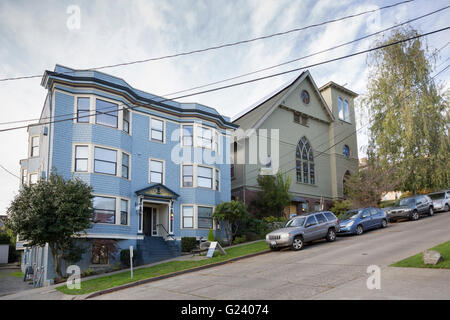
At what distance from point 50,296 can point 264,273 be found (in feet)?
24.8

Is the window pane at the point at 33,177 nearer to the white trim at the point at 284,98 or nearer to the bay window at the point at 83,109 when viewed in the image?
the bay window at the point at 83,109

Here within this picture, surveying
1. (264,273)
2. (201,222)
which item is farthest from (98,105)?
(264,273)

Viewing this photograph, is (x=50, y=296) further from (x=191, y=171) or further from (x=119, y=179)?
(x=191, y=171)

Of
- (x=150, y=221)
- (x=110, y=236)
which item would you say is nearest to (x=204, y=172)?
(x=150, y=221)

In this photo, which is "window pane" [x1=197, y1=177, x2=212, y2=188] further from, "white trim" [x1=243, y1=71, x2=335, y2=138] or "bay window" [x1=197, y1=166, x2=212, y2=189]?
"white trim" [x1=243, y1=71, x2=335, y2=138]

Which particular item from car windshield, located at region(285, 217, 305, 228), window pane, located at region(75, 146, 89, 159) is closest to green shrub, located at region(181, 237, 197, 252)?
car windshield, located at region(285, 217, 305, 228)

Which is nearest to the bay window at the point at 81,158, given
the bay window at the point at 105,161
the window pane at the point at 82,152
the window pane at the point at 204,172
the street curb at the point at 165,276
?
the window pane at the point at 82,152

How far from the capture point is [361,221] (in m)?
22.2

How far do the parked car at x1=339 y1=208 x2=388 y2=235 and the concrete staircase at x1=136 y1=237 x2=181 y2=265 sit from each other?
9.86 meters

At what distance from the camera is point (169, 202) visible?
24.8 metres

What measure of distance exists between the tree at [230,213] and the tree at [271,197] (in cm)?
331

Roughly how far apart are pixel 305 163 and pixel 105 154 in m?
18.8

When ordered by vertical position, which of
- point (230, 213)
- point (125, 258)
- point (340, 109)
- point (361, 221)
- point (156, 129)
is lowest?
point (125, 258)

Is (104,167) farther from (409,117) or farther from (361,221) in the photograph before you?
(409,117)
